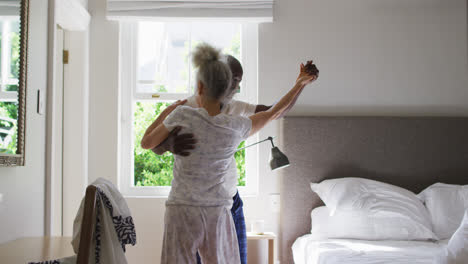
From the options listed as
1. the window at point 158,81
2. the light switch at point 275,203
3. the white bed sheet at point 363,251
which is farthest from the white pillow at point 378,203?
the window at point 158,81

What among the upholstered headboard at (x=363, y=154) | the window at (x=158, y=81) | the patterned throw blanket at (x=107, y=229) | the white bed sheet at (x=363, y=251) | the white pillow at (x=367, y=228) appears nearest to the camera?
the patterned throw blanket at (x=107, y=229)

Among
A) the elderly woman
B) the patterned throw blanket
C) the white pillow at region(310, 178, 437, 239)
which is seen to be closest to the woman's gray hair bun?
the elderly woman

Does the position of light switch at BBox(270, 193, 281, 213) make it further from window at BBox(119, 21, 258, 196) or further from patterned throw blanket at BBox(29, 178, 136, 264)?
patterned throw blanket at BBox(29, 178, 136, 264)

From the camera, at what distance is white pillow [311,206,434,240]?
3.28 m

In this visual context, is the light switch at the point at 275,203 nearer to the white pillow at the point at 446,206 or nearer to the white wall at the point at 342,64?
the white wall at the point at 342,64

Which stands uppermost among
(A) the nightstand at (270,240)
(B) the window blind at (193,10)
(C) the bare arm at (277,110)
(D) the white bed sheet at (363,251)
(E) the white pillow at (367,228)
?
(B) the window blind at (193,10)

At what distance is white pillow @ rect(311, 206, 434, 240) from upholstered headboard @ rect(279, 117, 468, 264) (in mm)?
339

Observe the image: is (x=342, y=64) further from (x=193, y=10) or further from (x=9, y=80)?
(x=9, y=80)

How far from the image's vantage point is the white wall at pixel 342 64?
3785 mm

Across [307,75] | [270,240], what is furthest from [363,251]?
[307,75]

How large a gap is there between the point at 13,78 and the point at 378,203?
2.30 meters

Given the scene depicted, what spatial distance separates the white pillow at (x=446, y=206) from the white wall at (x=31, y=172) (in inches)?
96.4

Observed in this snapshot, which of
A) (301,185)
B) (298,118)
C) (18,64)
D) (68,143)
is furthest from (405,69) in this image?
(18,64)

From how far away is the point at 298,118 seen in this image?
375cm
